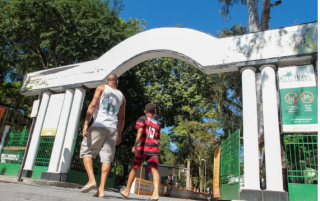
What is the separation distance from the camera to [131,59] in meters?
9.47

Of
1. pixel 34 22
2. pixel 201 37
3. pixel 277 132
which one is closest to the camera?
pixel 277 132

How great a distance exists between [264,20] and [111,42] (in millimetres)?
8120

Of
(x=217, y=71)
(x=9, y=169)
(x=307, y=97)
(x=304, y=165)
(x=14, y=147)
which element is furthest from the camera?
(x=14, y=147)

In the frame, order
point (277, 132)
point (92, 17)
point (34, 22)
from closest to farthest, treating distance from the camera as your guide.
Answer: point (277, 132)
point (34, 22)
point (92, 17)

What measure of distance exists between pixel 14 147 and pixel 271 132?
10571 mm

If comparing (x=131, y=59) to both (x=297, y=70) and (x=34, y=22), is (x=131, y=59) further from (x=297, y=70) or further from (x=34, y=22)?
(x=34, y=22)

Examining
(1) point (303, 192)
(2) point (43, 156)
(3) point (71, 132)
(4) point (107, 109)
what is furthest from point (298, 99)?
(2) point (43, 156)

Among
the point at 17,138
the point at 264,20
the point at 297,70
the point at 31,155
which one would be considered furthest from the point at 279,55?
the point at 17,138

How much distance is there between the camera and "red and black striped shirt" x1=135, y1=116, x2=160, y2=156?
422 cm

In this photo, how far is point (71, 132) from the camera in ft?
31.8

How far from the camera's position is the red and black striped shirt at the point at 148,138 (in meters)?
4.22

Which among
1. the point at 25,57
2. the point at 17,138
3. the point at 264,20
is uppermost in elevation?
the point at 264,20

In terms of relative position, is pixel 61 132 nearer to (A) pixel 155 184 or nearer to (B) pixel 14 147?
(B) pixel 14 147

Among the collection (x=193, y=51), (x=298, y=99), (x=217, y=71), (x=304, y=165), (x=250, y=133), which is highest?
(x=193, y=51)
